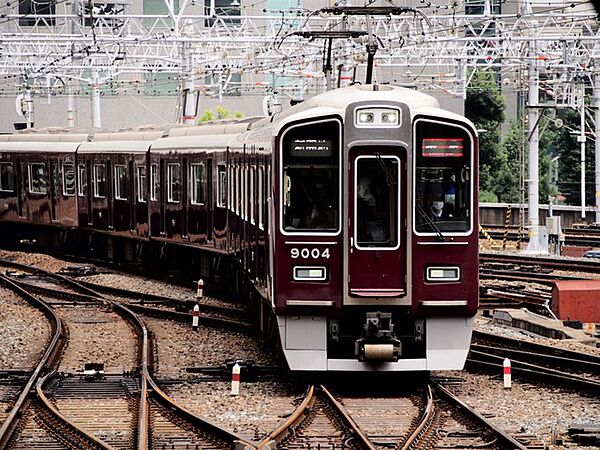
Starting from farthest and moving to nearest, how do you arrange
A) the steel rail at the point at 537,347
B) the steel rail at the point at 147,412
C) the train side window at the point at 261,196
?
the steel rail at the point at 537,347, the train side window at the point at 261,196, the steel rail at the point at 147,412

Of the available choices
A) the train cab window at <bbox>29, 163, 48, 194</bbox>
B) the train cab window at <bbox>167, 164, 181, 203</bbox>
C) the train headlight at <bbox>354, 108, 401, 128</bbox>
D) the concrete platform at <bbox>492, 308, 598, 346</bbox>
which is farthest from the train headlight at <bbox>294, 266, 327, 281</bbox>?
the train cab window at <bbox>29, 163, 48, 194</bbox>

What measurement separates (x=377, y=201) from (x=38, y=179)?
731 inches

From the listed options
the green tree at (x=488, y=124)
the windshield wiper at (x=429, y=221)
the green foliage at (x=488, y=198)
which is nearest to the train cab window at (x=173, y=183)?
the windshield wiper at (x=429, y=221)

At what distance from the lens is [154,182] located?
23.8 m

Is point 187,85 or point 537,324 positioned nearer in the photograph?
point 537,324

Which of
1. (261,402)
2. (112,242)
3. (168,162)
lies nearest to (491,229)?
(112,242)

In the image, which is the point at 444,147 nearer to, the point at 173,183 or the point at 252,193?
the point at 252,193

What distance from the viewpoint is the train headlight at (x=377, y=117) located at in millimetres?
11078

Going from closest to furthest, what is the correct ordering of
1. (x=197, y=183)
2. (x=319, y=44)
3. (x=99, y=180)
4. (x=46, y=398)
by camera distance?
(x=46, y=398)
(x=197, y=183)
(x=99, y=180)
(x=319, y=44)

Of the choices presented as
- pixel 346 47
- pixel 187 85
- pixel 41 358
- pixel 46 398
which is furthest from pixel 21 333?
pixel 346 47

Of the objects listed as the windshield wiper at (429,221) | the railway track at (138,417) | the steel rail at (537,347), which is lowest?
the steel rail at (537,347)

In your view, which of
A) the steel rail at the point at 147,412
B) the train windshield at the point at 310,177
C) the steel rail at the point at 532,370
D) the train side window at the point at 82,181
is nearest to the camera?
the steel rail at the point at 147,412

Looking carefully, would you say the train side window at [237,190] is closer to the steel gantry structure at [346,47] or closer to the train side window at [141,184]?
the steel gantry structure at [346,47]

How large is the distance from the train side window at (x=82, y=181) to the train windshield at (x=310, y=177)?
16.3m
